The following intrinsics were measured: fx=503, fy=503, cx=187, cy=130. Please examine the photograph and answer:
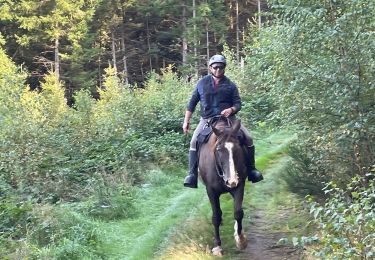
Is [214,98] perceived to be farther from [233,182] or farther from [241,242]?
[241,242]

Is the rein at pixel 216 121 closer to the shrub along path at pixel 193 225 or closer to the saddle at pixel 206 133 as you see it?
the saddle at pixel 206 133

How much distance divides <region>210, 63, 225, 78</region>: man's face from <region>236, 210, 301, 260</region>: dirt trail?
2489 millimetres

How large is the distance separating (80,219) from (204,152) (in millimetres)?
2542

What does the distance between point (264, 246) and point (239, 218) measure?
60cm

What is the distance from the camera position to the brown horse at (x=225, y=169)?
6785 mm

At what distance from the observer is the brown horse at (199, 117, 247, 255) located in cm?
679

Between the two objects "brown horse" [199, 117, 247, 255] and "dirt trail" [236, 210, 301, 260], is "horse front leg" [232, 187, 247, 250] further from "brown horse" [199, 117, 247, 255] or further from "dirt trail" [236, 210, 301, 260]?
"dirt trail" [236, 210, 301, 260]

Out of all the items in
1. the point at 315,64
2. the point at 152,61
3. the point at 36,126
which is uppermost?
the point at 315,64

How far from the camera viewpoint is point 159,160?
1313cm

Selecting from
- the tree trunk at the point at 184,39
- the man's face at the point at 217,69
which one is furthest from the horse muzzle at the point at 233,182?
the tree trunk at the point at 184,39

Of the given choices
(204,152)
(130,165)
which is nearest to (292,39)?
(204,152)

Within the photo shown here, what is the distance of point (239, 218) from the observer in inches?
278

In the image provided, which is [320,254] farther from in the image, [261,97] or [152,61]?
[152,61]

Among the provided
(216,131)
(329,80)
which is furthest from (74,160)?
(329,80)
